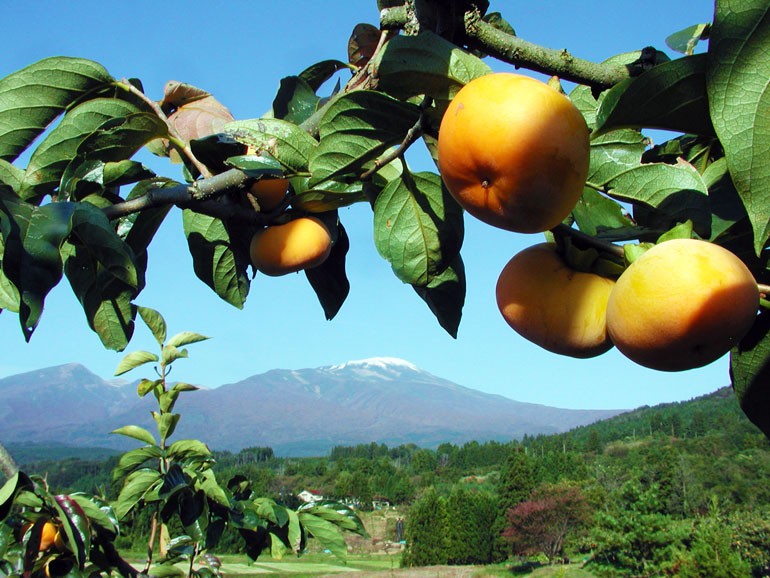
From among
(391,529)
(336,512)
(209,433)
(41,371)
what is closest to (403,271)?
(336,512)

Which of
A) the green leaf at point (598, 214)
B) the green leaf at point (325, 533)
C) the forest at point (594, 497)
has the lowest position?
the forest at point (594, 497)

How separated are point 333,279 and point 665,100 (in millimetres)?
808

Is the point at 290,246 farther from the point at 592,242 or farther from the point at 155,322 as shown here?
the point at 155,322

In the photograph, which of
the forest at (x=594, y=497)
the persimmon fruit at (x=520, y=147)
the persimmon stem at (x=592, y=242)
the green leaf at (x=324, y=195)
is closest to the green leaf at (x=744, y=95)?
the persimmon fruit at (x=520, y=147)

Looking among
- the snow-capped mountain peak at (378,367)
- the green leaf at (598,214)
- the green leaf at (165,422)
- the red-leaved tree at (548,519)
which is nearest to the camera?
the green leaf at (598,214)

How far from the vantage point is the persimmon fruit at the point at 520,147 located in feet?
1.85

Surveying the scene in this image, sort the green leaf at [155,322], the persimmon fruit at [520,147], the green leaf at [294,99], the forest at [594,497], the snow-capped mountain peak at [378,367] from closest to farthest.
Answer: the persimmon fruit at [520,147], the green leaf at [294,99], the green leaf at [155,322], the forest at [594,497], the snow-capped mountain peak at [378,367]

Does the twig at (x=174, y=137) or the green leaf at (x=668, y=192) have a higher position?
the twig at (x=174, y=137)

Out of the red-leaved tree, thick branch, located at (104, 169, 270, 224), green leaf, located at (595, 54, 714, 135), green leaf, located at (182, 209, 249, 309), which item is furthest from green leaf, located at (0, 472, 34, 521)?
the red-leaved tree

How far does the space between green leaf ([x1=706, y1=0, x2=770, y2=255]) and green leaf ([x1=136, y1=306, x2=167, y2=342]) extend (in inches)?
112

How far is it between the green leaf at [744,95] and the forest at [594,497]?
23.1 m

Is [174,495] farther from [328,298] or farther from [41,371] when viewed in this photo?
[41,371]

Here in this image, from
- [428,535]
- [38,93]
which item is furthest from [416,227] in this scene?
[428,535]

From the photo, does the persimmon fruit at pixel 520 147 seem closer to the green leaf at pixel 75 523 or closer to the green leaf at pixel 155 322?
the green leaf at pixel 75 523
